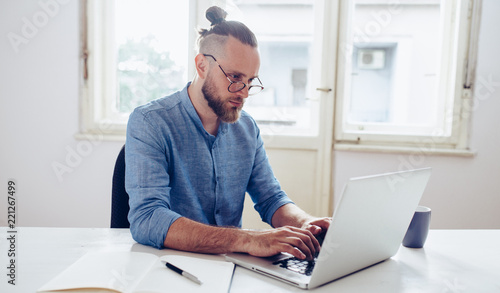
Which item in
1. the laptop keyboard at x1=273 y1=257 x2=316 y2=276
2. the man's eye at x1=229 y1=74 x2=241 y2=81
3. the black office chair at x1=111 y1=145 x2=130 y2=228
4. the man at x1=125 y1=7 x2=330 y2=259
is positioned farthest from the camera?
the man's eye at x1=229 y1=74 x2=241 y2=81

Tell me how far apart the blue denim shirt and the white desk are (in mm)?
109

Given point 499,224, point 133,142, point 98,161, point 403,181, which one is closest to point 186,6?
point 98,161

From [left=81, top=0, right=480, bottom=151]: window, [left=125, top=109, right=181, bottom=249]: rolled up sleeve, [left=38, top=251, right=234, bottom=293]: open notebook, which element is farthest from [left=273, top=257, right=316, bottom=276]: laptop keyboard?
[left=81, top=0, right=480, bottom=151]: window

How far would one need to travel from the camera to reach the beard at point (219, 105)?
127cm

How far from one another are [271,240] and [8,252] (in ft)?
1.94

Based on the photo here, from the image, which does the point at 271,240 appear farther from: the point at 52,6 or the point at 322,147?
the point at 52,6

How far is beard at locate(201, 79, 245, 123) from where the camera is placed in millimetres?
1274

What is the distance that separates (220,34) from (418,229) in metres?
0.86

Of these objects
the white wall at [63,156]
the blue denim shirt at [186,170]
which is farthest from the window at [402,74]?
the blue denim shirt at [186,170]

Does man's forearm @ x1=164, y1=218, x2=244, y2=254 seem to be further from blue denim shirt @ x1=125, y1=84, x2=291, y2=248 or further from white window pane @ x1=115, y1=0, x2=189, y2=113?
white window pane @ x1=115, y1=0, x2=189, y2=113

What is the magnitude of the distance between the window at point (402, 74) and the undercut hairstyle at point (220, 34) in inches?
36.9

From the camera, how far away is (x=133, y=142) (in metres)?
→ 1.10

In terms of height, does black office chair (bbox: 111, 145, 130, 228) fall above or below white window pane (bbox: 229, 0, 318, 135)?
below

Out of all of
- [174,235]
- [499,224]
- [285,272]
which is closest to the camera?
[285,272]
